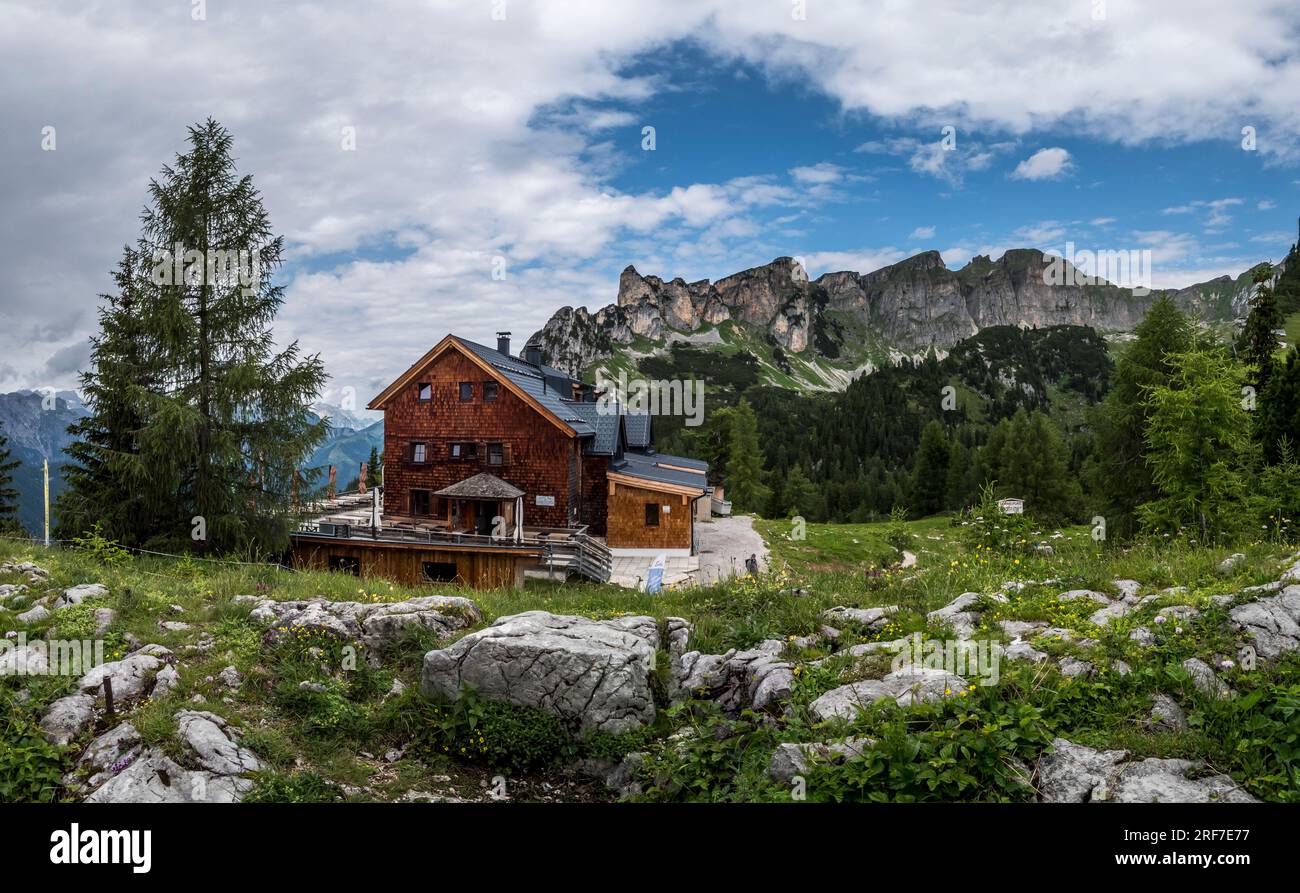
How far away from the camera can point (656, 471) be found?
34438 millimetres

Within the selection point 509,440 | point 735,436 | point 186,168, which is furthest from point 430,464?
point 735,436

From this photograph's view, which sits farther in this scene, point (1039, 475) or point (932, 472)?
point (932, 472)

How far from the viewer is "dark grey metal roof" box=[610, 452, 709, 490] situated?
105ft

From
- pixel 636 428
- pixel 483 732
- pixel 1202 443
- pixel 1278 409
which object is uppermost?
pixel 1278 409

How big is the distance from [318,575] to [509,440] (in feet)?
57.2

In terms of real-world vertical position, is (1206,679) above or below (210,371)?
below

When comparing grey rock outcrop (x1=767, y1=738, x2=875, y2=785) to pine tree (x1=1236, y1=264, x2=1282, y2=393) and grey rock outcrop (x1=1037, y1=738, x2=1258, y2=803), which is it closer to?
grey rock outcrop (x1=1037, y1=738, x2=1258, y2=803)

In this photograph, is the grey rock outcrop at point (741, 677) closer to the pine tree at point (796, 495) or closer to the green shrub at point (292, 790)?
the green shrub at point (292, 790)

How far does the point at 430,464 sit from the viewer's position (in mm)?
33406

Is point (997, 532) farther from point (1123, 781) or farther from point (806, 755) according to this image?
point (806, 755)

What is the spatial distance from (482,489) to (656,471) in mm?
9075

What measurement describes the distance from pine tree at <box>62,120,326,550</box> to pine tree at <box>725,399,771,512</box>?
48.6 metres

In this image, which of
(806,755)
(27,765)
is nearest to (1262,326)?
(806,755)
